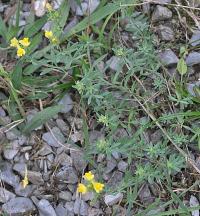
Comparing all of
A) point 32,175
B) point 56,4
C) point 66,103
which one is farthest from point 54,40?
point 32,175

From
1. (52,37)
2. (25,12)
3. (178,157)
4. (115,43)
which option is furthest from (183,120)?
(25,12)

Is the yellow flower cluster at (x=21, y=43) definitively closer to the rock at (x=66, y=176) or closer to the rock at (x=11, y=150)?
the rock at (x=11, y=150)

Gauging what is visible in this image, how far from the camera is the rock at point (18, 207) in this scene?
8.39ft

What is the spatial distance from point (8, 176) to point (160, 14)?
121cm

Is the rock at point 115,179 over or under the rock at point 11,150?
under

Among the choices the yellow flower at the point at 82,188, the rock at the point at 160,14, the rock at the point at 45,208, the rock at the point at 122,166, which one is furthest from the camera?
the rock at the point at 160,14

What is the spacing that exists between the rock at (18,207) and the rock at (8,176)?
0.08 metres

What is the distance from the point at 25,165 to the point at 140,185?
573 mm

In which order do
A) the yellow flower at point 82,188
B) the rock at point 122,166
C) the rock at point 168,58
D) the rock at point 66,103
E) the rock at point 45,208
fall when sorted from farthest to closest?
the rock at point 168,58 → the rock at point 66,103 → the rock at point 122,166 → the rock at point 45,208 → the yellow flower at point 82,188

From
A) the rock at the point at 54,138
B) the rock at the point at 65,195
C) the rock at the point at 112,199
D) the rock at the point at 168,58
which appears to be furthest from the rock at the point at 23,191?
the rock at the point at 168,58

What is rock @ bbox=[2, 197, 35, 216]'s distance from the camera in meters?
2.56

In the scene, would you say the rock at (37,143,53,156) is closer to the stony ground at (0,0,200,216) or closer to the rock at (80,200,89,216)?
the stony ground at (0,0,200,216)

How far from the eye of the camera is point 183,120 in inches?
106

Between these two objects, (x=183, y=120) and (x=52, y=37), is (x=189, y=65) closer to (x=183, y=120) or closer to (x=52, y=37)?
(x=183, y=120)
